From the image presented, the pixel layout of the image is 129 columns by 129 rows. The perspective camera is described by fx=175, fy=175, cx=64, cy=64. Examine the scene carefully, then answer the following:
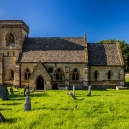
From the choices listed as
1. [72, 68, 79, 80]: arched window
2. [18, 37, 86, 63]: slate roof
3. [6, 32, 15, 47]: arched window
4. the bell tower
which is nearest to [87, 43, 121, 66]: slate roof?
[18, 37, 86, 63]: slate roof

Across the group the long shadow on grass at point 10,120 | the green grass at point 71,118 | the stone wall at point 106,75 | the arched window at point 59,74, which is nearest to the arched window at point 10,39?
the arched window at point 59,74

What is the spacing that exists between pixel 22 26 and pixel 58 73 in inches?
502

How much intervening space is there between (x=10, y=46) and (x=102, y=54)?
19.5 m

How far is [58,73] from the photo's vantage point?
35094mm

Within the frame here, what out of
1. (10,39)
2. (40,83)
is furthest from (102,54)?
(10,39)

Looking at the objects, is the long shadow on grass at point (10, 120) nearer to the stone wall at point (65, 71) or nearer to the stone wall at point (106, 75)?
the stone wall at point (65, 71)

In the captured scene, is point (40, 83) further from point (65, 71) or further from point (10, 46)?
point (10, 46)

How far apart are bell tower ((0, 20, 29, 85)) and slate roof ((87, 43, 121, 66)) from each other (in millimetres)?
14954

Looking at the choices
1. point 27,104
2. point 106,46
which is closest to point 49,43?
point 106,46

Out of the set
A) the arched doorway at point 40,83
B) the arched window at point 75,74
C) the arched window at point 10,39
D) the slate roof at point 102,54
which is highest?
the arched window at point 10,39

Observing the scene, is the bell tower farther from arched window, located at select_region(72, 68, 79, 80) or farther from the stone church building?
arched window, located at select_region(72, 68, 79, 80)

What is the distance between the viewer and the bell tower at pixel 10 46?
3641 cm

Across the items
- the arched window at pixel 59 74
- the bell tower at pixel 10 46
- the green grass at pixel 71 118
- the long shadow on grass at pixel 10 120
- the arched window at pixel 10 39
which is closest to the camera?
the green grass at pixel 71 118

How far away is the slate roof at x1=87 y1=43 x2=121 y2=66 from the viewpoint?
116 ft
